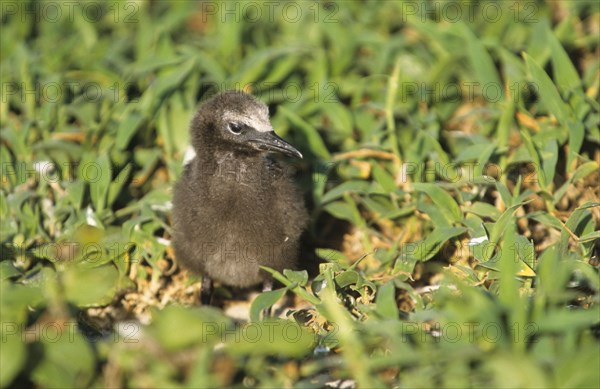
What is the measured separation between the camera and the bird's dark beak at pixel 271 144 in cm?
476

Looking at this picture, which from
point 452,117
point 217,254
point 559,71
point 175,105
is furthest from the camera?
point 452,117

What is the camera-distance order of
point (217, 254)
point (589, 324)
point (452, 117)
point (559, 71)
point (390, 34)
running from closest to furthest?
point (589, 324) < point (217, 254) < point (559, 71) < point (452, 117) < point (390, 34)

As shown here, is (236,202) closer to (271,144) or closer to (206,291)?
(271,144)

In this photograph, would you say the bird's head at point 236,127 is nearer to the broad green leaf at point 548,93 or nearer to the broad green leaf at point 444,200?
the broad green leaf at point 444,200

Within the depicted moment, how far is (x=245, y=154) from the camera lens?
4.94 metres

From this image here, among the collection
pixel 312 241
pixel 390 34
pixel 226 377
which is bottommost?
pixel 312 241

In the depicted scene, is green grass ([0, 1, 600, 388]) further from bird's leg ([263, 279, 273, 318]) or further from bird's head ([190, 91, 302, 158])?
bird's head ([190, 91, 302, 158])

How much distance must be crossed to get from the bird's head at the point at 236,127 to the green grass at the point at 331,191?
67 centimetres

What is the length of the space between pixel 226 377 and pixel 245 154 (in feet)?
6.32

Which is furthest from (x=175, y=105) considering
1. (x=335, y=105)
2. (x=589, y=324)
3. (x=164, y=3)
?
(x=589, y=324)

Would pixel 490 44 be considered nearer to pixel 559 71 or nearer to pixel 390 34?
pixel 559 71

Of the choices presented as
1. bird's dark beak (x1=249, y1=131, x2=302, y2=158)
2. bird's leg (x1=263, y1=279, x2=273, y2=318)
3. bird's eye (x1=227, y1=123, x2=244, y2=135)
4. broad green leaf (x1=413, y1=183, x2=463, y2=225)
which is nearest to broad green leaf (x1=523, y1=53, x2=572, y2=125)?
broad green leaf (x1=413, y1=183, x2=463, y2=225)

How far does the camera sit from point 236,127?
192 inches

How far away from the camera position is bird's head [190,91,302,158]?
484 centimetres
